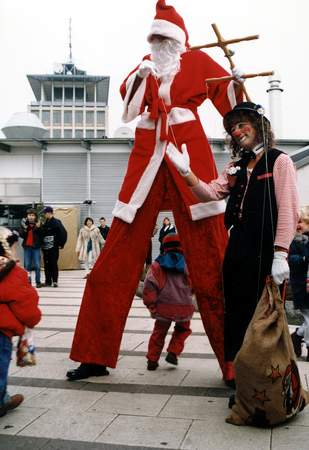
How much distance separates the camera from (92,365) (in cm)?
335

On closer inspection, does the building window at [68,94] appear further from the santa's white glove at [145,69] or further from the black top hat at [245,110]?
the black top hat at [245,110]

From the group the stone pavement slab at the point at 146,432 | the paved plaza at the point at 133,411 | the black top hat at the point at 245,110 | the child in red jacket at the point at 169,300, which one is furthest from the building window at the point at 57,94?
the stone pavement slab at the point at 146,432

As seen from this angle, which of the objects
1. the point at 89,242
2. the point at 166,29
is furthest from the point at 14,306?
the point at 89,242

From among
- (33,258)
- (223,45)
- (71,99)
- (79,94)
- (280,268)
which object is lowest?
(33,258)

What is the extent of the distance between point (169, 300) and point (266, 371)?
4.71ft

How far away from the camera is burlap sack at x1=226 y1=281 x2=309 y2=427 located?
93.1 inches

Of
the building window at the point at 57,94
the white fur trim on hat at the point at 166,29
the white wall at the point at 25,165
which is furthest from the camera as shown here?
the building window at the point at 57,94

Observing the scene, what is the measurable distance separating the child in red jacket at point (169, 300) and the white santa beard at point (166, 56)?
4.03 feet

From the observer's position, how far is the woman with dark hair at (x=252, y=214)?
264 cm

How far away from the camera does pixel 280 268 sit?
2.52 metres

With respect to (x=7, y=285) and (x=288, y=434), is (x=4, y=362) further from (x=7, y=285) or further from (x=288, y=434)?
(x=288, y=434)

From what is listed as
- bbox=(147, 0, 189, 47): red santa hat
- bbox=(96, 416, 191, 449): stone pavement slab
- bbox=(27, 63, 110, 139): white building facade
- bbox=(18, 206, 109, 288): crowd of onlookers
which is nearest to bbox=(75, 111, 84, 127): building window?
bbox=(27, 63, 110, 139): white building facade

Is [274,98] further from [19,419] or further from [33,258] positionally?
[19,419]

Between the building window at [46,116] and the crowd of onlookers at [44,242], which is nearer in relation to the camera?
the crowd of onlookers at [44,242]
